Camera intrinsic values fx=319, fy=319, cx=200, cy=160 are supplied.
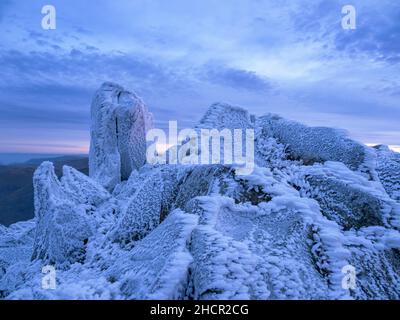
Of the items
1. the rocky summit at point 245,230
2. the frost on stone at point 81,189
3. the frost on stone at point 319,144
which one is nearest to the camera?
the rocky summit at point 245,230

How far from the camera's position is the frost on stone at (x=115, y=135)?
71.5 feet

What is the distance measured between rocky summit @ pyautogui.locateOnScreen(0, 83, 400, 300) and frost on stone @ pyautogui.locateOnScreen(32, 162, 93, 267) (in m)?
0.03

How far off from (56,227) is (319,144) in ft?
24.1

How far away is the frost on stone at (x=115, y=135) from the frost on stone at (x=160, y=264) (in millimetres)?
15883

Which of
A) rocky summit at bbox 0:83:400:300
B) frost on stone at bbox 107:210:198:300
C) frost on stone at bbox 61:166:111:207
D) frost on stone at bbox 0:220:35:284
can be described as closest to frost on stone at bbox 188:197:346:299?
rocky summit at bbox 0:83:400:300

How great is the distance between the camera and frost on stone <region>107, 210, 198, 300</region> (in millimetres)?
4547

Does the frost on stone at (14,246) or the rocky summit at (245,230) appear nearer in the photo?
the rocky summit at (245,230)

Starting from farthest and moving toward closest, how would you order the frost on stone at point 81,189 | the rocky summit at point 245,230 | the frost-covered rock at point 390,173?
the frost on stone at point 81,189 → the frost-covered rock at point 390,173 → the rocky summit at point 245,230

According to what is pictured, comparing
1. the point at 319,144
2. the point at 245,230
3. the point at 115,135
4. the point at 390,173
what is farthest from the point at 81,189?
the point at 390,173

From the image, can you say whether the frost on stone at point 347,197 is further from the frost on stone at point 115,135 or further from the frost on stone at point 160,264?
the frost on stone at point 115,135

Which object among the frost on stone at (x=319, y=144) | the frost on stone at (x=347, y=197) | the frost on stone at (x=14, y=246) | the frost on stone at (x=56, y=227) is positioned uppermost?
the frost on stone at (x=319, y=144)

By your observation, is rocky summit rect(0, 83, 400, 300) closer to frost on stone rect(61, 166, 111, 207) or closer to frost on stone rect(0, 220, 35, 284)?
frost on stone rect(61, 166, 111, 207)

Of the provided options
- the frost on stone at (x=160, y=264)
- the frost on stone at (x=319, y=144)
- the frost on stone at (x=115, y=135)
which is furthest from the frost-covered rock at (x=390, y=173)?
the frost on stone at (x=115, y=135)
